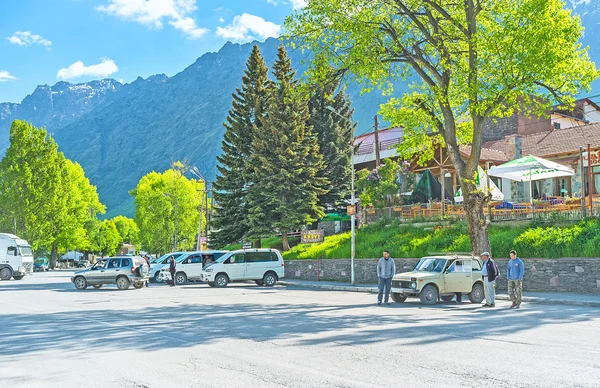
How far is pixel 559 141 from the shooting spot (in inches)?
1628

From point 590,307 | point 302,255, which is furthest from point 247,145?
point 590,307

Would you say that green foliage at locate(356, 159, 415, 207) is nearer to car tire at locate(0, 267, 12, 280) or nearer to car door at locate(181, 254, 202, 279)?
car door at locate(181, 254, 202, 279)

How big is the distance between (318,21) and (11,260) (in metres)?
30.3

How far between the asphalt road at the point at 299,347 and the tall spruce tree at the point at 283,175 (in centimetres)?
2165

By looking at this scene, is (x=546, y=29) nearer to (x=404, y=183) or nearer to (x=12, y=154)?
(x=404, y=183)

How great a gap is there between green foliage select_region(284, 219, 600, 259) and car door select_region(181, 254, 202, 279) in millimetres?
6743

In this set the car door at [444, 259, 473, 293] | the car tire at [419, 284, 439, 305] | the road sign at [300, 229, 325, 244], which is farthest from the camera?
the road sign at [300, 229, 325, 244]

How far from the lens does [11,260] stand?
41219mm

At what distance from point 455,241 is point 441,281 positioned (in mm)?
8913

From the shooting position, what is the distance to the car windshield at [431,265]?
19636 mm

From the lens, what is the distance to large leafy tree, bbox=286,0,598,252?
21141mm

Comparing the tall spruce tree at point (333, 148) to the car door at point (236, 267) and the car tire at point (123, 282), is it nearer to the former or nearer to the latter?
the car door at point (236, 267)

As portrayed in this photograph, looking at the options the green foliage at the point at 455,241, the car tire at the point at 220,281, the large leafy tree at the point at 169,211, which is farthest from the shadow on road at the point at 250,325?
the large leafy tree at the point at 169,211

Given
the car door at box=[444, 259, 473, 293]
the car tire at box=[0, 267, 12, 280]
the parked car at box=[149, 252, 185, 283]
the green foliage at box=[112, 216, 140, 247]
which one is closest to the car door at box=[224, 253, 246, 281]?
the parked car at box=[149, 252, 185, 283]
